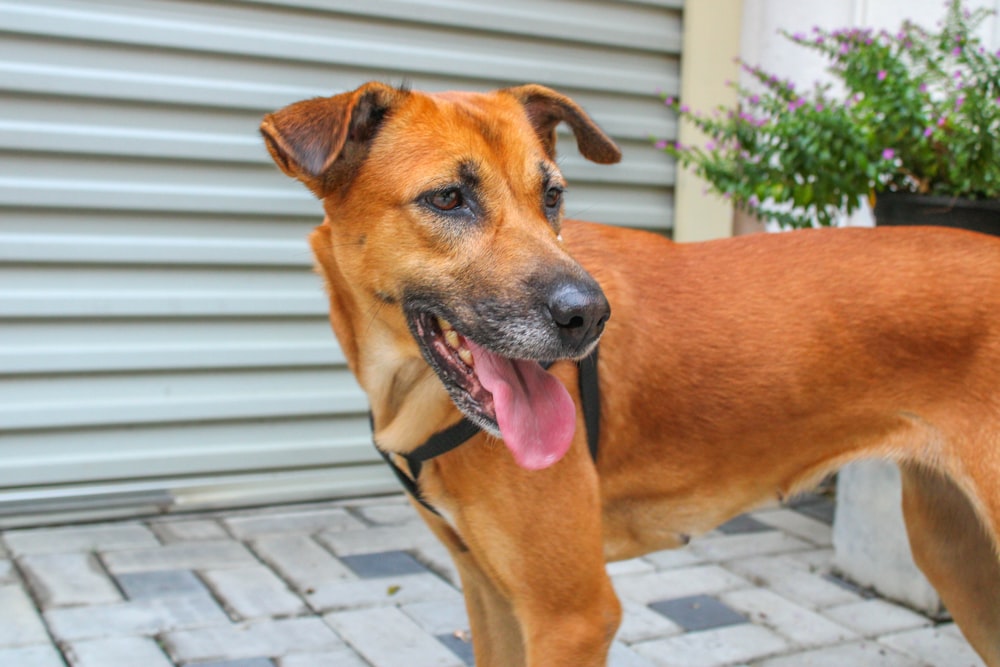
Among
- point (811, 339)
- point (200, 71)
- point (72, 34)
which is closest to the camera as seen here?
point (811, 339)

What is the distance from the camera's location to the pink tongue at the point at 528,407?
93.4 inches

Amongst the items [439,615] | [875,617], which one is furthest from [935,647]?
[439,615]

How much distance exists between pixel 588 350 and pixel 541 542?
0.51m

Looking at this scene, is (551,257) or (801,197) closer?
(551,257)

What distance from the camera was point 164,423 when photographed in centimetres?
479

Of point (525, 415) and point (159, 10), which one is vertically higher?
point (159, 10)

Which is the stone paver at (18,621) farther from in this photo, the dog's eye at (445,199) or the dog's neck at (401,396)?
the dog's eye at (445,199)

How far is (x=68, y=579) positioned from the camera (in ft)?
12.9

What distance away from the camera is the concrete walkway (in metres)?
3.48

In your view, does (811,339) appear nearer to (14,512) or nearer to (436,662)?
(436,662)

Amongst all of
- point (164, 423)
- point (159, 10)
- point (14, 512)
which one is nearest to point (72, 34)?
point (159, 10)

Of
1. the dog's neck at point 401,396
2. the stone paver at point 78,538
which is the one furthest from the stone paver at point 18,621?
the dog's neck at point 401,396

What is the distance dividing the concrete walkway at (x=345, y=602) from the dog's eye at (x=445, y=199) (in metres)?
1.64

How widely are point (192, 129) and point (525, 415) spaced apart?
113 inches
